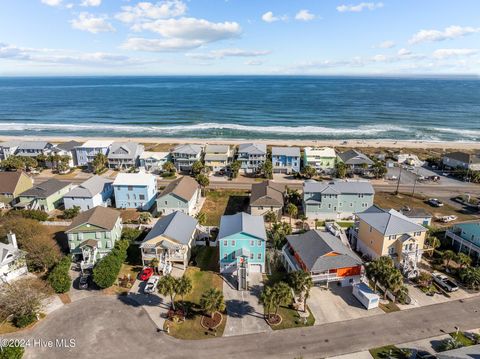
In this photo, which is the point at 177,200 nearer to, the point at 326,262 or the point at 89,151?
the point at 326,262

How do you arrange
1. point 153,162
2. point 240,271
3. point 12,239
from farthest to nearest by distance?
point 153,162
point 12,239
point 240,271

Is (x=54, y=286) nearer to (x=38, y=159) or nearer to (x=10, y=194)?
(x=10, y=194)

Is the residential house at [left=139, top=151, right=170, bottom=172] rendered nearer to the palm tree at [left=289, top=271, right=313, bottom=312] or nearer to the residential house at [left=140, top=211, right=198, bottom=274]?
the residential house at [left=140, top=211, right=198, bottom=274]

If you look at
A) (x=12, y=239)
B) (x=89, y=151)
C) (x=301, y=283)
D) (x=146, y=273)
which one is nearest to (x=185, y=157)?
(x=89, y=151)

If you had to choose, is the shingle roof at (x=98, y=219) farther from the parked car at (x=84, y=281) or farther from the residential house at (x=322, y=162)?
the residential house at (x=322, y=162)

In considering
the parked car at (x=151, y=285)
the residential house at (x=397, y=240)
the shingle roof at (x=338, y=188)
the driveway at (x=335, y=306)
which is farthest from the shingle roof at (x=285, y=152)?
the parked car at (x=151, y=285)

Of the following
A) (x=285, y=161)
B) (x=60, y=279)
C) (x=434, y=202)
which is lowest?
(x=434, y=202)
